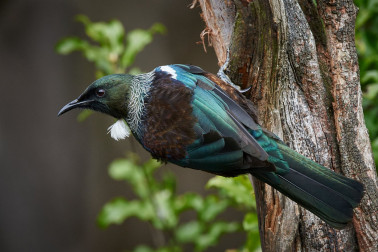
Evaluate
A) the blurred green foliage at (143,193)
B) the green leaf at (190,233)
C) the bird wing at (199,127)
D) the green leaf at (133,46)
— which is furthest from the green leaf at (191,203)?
the bird wing at (199,127)

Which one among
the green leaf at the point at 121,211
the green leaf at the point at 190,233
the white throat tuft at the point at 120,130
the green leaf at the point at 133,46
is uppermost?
the green leaf at the point at 133,46

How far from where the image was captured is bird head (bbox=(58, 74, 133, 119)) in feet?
10.3

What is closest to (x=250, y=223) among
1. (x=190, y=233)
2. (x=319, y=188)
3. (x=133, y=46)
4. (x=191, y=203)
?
(x=319, y=188)

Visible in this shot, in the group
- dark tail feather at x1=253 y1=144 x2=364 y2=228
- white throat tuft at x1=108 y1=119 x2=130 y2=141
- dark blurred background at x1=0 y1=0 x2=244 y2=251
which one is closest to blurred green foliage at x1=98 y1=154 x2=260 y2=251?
white throat tuft at x1=108 y1=119 x2=130 y2=141

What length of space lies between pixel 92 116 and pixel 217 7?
3.94 metres

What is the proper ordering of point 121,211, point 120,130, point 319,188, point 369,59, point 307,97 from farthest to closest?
1. point 121,211
2. point 369,59
3. point 120,130
4. point 307,97
5. point 319,188

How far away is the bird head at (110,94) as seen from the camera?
312 cm

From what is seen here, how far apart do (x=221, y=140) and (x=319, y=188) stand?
22.7 inches

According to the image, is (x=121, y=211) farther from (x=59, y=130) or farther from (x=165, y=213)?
(x=59, y=130)

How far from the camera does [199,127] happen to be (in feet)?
8.72

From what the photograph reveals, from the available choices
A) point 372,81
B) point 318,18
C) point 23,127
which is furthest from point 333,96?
point 23,127

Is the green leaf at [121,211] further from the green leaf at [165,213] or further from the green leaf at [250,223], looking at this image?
the green leaf at [250,223]

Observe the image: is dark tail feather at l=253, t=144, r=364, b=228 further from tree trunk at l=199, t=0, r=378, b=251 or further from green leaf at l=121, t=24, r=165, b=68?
green leaf at l=121, t=24, r=165, b=68

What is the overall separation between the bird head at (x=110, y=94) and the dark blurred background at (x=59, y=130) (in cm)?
338
